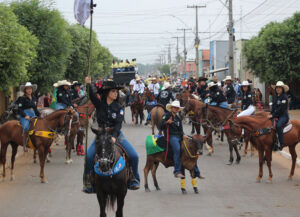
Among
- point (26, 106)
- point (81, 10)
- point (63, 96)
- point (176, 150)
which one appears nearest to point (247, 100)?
point (63, 96)

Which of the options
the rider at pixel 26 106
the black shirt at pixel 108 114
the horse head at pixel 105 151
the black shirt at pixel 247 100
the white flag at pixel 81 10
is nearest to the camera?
the horse head at pixel 105 151

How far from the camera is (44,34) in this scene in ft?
101

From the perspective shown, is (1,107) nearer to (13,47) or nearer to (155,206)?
(13,47)

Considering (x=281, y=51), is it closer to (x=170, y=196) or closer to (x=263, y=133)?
(x=263, y=133)

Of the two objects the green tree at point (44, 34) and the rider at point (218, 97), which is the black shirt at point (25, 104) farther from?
the green tree at point (44, 34)

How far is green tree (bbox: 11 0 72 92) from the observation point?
99.6ft

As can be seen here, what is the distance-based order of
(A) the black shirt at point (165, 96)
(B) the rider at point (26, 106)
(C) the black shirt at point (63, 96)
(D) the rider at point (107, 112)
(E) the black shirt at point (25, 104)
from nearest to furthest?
(D) the rider at point (107, 112) → (B) the rider at point (26, 106) → (E) the black shirt at point (25, 104) → (C) the black shirt at point (63, 96) → (A) the black shirt at point (165, 96)

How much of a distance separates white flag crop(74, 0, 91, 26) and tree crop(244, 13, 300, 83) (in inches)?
1210

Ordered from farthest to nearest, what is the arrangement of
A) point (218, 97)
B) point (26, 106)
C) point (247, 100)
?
point (218, 97)
point (247, 100)
point (26, 106)

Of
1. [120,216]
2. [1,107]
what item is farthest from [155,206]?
[1,107]

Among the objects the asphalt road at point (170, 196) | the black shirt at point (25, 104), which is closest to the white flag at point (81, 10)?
the asphalt road at point (170, 196)

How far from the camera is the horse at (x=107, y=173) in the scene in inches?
348

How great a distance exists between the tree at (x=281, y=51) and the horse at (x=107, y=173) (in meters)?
31.4

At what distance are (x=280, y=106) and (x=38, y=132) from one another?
6699 millimetres
